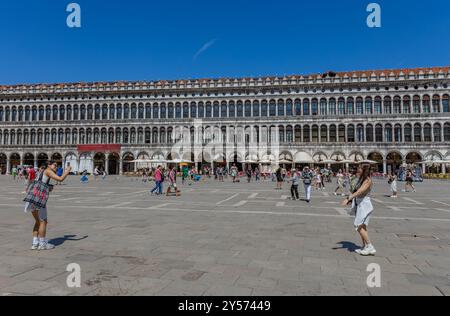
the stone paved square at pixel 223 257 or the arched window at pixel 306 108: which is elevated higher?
the arched window at pixel 306 108

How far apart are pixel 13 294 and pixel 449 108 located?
61.1 meters

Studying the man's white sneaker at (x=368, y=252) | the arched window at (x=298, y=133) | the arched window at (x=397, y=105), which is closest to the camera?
the man's white sneaker at (x=368, y=252)

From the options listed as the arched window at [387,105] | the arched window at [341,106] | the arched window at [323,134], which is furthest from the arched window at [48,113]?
the arched window at [387,105]

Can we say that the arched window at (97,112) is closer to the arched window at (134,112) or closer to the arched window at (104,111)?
the arched window at (104,111)

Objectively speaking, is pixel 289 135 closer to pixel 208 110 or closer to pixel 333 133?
pixel 333 133

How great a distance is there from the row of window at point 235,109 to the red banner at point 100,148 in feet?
17.3

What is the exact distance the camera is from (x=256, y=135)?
57.3m

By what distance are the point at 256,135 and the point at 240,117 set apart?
4209mm

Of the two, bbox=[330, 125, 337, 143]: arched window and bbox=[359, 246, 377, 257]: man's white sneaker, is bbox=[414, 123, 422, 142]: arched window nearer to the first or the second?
bbox=[330, 125, 337, 143]: arched window

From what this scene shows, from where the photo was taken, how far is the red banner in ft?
200

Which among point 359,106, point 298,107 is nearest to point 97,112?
point 298,107

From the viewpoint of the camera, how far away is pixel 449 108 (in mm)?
51688

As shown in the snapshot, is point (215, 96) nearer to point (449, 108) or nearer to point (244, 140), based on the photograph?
point (244, 140)

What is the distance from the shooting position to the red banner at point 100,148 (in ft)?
200
